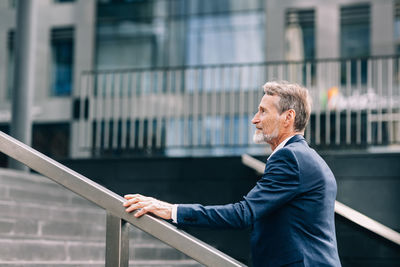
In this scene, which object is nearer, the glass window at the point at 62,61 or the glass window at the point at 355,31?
the glass window at the point at 355,31

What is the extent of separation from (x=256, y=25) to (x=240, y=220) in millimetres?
12703

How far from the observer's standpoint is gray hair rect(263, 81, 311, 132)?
2.65 metres

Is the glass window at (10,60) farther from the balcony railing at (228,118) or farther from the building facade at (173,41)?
the balcony railing at (228,118)

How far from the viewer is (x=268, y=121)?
2.68 meters

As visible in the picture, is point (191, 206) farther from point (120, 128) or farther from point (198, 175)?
point (120, 128)

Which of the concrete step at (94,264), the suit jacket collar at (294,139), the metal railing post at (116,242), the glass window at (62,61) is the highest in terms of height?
the glass window at (62,61)

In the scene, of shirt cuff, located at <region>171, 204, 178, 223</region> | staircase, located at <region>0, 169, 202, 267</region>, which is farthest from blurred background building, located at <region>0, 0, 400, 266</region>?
shirt cuff, located at <region>171, 204, 178, 223</region>

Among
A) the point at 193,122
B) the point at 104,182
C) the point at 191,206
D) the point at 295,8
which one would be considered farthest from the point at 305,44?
the point at 191,206

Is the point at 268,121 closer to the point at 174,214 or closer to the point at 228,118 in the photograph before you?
the point at 174,214

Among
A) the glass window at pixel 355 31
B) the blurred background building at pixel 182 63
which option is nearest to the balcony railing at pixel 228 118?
the blurred background building at pixel 182 63

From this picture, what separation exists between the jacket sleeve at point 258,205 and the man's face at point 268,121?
0.23 metres

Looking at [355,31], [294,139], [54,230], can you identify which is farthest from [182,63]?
[294,139]

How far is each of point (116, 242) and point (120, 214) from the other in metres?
0.12

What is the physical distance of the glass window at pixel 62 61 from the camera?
643 inches
